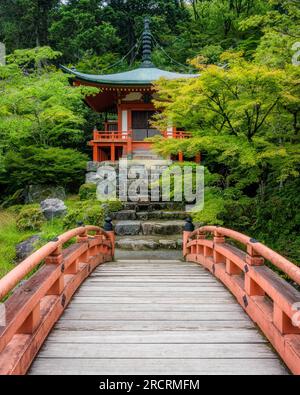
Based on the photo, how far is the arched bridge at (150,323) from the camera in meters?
2.47

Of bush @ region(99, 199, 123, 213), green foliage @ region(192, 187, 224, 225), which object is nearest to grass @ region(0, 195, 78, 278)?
bush @ region(99, 199, 123, 213)

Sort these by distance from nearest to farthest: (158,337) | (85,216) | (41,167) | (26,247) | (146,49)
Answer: (158,337) → (26,247) → (85,216) → (41,167) → (146,49)

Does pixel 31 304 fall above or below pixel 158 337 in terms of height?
above

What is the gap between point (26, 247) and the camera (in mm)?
10695

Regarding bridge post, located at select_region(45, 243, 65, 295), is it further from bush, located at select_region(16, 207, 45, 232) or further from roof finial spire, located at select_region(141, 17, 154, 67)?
roof finial spire, located at select_region(141, 17, 154, 67)

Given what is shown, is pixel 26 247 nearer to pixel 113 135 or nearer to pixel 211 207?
pixel 211 207

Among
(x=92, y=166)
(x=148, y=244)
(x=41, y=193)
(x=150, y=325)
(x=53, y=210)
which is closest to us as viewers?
(x=150, y=325)

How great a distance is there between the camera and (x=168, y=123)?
9.14 meters

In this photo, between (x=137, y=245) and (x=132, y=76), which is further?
(x=132, y=76)

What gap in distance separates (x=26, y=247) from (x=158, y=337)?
863cm

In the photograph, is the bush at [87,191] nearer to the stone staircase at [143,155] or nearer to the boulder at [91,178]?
the boulder at [91,178]

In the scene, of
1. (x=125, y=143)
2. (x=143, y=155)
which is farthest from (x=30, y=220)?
(x=143, y=155)

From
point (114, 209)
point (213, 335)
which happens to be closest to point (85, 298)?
point (213, 335)
